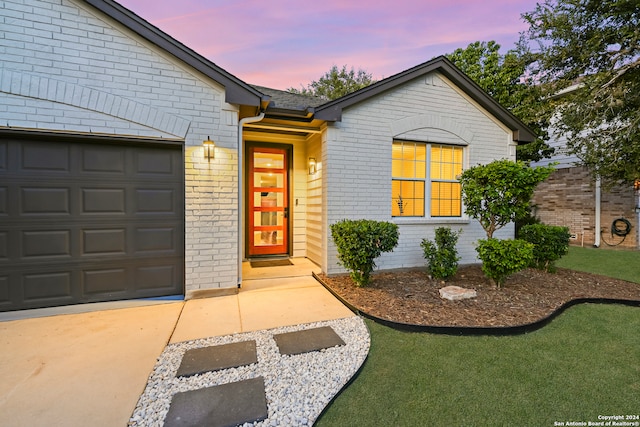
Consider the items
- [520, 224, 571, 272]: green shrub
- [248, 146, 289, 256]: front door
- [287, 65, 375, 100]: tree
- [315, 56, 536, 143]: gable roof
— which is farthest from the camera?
[287, 65, 375, 100]: tree

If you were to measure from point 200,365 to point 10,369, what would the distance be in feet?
5.33

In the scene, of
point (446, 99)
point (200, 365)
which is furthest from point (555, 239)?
point (200, 365)

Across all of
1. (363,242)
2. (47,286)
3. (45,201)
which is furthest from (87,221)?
(363,242)

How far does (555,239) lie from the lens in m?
5.58

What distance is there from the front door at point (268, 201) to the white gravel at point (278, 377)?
3.65m

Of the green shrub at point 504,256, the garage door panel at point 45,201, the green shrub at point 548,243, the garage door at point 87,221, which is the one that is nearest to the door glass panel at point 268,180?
the garage door at point 87,221

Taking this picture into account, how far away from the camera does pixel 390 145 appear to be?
5605mm

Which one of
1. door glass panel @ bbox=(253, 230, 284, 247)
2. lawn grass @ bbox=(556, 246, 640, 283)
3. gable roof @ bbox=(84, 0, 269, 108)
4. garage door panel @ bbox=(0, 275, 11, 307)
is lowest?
lawn grass @ bbox=(556, 246, 640, 283)

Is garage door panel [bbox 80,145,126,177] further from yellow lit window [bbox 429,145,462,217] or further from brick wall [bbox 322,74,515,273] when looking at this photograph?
yellow lit window [bbox 429,145,462,217]

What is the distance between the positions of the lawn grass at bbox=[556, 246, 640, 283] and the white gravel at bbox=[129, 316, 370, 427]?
655 centimetres

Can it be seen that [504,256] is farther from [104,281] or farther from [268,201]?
[104,281]

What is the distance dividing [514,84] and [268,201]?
9590mm

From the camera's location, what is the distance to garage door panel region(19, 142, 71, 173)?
3633mm

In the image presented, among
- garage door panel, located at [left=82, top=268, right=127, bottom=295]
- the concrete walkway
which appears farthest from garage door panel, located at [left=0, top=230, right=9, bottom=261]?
garage door panel, located at [left=82, top=268, right=127, bottom=295]
